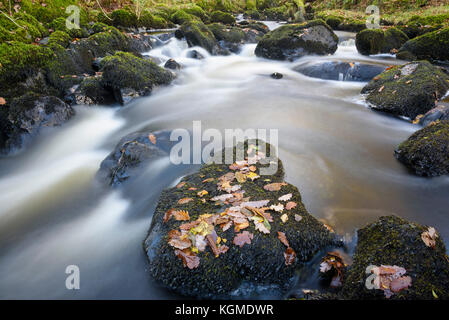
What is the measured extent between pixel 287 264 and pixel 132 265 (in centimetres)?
181

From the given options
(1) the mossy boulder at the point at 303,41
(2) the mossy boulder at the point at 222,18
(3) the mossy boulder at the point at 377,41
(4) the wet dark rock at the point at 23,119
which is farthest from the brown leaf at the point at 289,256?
(2) the mossy boulder at the point at 222,18

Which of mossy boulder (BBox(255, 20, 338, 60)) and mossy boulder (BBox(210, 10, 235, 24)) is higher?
mossy boulder (BBox(210, 10, 235, 24))

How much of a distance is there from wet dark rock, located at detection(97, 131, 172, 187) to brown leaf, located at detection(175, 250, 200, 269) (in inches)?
90.9

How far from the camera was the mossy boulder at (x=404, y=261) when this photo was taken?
2096 millimetres

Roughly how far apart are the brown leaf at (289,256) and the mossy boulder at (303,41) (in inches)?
426

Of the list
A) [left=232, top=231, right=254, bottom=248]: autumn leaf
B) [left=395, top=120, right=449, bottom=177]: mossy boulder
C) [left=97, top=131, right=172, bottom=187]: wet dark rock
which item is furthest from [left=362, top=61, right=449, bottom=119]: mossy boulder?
[left=232, top=231, right=254, bottom=248]: autumn leaf

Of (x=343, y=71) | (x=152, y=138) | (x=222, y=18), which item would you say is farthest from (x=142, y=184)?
(x=222, y=18)

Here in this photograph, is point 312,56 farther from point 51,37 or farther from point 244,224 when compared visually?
point 244,224

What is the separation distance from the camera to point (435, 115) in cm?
548

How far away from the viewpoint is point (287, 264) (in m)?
2.57

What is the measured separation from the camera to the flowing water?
10.3 ft

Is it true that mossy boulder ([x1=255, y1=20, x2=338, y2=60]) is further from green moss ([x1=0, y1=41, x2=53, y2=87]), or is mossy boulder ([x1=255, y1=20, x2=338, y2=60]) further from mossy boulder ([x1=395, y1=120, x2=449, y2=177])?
green moss ([x1=0, y1=41, x2=53, y2=87])

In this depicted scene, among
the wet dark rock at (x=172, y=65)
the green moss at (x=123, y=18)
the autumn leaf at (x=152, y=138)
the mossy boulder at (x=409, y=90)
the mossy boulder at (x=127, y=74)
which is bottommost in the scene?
the mossy boulder at (x=409, y=90)

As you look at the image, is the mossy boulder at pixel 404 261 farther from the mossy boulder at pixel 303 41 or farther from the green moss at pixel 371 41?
the green moss at pixel 371 41
